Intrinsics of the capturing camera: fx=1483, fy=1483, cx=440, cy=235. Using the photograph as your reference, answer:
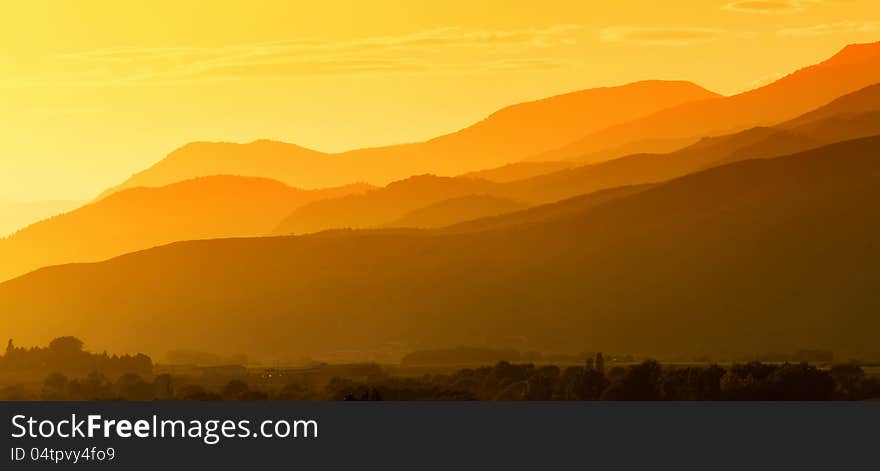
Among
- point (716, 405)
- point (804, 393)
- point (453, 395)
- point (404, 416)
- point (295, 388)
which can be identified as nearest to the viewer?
point (404, 416)

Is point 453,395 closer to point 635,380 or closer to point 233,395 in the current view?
point 635,380

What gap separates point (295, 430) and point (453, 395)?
321ft

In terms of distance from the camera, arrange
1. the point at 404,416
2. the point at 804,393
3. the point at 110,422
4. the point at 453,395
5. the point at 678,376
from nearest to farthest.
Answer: the point at 110,422, the point at 404,416, the point at 804,393, the point at 453,395, the point at 678,376

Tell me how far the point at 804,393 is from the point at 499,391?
42.2 meters

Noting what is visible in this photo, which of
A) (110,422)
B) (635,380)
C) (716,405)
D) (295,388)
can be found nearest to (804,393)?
(635,380)

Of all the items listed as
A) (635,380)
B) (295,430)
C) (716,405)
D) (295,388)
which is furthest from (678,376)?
(295,430)

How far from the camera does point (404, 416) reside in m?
67.8

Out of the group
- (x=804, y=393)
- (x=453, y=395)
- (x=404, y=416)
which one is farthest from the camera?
(x=453, y=395)

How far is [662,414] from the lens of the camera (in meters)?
70.9

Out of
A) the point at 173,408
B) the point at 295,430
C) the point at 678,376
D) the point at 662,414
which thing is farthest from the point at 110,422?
the point at 678,376

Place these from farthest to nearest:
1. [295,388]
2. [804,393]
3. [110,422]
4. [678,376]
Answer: [295,388]
[678,376]
[804,393]
[110,422]

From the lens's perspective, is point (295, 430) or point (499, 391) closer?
point (295, 430)

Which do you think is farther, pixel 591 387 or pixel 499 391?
pixel 499 391

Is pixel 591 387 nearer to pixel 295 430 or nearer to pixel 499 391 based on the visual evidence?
pixel 499 391
